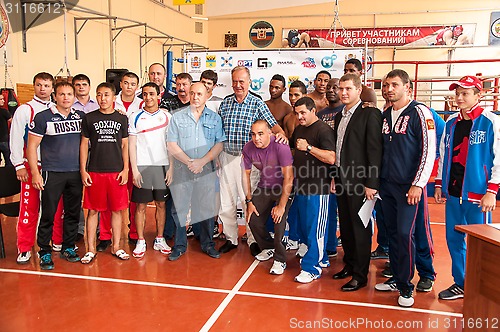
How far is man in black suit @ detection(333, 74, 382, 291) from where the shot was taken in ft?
10.4

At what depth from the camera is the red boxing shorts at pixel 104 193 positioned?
3861 mm

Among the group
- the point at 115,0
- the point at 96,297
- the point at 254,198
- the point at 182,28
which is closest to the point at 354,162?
the point at 254,198

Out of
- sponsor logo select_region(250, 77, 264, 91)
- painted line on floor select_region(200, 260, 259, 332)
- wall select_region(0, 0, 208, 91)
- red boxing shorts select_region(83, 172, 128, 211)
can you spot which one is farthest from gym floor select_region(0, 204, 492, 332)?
wall select_region(0, 0, 208, 91)

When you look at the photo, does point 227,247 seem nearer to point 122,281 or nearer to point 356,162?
point 122,281

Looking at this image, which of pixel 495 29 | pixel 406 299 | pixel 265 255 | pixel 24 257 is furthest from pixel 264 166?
pixel 495 29

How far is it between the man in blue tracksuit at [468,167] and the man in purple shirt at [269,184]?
1.29m

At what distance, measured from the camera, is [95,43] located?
30.6 feet

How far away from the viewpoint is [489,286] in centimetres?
233

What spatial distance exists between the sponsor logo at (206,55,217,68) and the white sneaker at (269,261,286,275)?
2.88m

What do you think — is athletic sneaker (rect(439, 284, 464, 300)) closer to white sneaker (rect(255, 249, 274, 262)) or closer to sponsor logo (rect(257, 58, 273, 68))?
white sneaker (rect(255, 249, 274, 262))

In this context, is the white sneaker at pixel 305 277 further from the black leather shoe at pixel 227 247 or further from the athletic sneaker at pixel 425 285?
the black leather shoe at pixel 227 247

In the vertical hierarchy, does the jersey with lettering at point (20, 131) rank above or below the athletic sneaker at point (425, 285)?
above

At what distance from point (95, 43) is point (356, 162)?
7.94 meters

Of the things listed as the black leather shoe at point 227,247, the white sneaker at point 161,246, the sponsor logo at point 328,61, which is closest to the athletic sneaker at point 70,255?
the white sneaker at point 161,246
